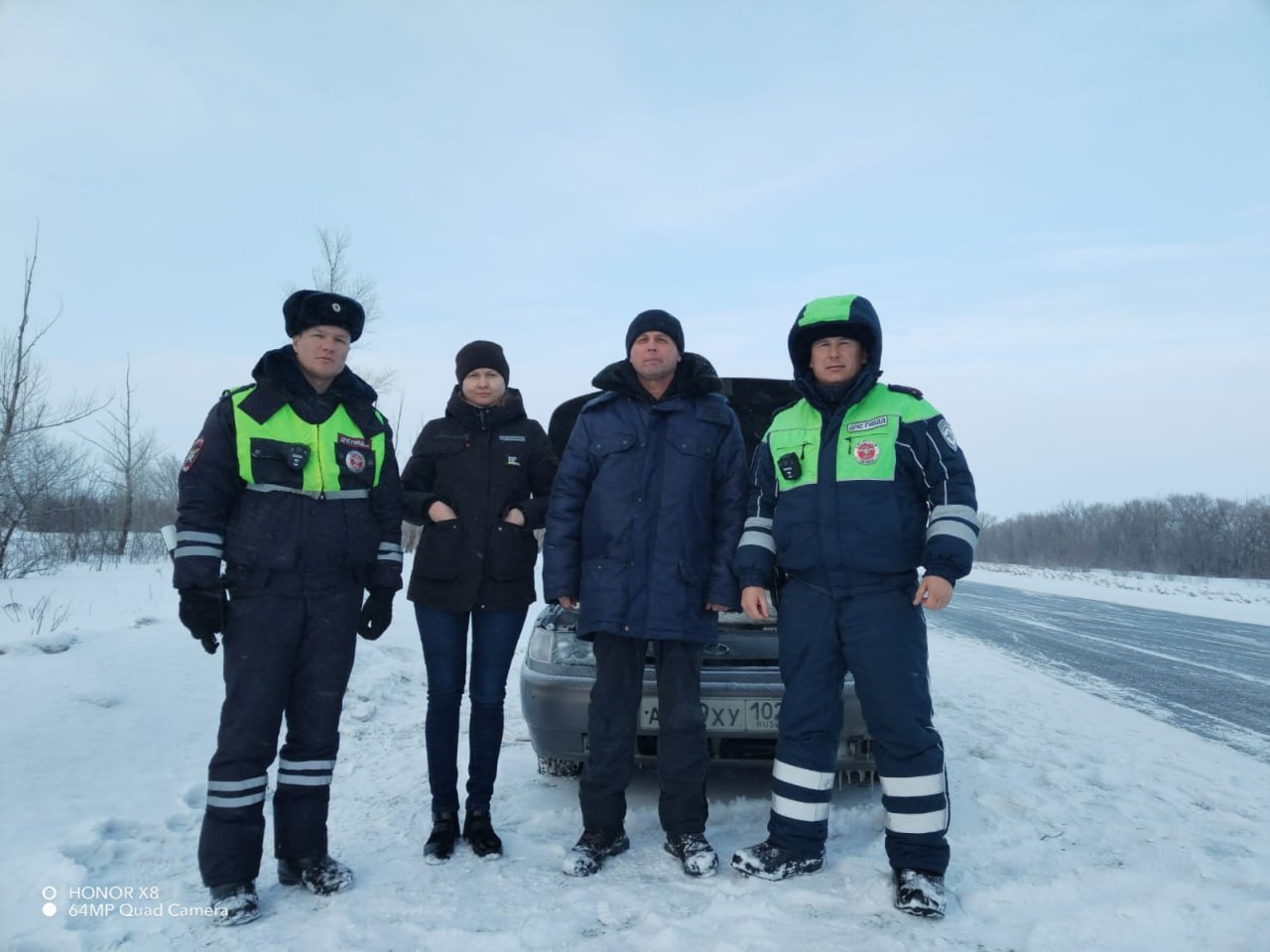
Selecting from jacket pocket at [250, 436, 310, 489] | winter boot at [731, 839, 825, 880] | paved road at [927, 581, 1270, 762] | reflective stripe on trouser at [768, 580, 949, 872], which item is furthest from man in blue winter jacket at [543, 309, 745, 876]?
paved road at [927, 581, 1270, 762]

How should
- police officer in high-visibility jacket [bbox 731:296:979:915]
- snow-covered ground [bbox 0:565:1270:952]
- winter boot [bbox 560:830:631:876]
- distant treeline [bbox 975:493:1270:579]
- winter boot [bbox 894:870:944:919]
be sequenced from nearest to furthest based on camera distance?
1. snow-covered ground [bbox 0:565:1270:952]
2. winter boot [bbox 894:870:944:919]
3. police officer in high-visibility jacket [bbox 731:296:979:915]
4. winter boot [bbox 560:830:631:876]
5. distant treeline [bbox 975:493:1270:579]

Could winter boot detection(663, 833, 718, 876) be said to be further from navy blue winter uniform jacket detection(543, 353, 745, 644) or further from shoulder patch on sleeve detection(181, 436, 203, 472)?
shoulder patch on sleeve detection(181, 436, 203, 472)

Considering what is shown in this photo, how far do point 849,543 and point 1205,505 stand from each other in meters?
88.2

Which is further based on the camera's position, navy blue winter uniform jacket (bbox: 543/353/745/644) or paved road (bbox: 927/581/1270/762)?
paved road (bbox: 927/581/1270/762)

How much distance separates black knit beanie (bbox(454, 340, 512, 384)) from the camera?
3.25 m

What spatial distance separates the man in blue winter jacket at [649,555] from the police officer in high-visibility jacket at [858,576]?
0.19m

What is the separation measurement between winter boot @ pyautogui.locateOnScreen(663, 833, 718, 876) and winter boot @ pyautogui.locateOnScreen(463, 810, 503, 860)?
669 mm

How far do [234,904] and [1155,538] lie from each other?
84.5 m

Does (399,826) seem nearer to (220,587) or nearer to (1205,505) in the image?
(220,587)

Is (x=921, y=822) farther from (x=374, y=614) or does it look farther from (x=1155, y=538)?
(x=1155, y=538)

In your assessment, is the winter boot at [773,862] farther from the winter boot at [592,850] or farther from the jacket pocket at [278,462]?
the jacket pocket at [278,462]

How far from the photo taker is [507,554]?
3.12 metres

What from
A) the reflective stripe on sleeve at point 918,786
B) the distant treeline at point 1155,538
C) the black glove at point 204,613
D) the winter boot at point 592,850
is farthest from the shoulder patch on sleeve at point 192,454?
the distant treeline at point 1155,538

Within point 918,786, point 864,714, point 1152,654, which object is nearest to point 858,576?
point 864,714
